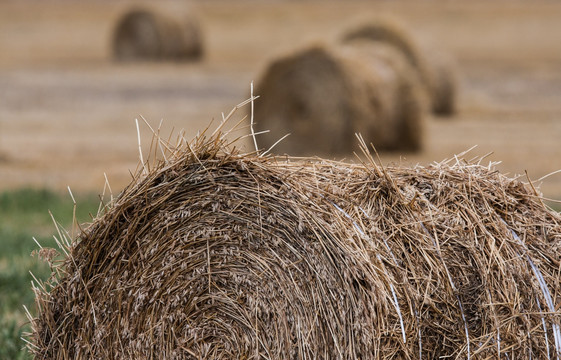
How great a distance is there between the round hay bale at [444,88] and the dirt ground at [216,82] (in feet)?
1.53

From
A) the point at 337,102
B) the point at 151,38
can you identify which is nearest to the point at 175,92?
the point at 151,38

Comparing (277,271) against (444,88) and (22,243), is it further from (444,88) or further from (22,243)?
(444,88)

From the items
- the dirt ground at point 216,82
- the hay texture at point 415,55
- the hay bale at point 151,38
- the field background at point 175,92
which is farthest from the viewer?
the hay bale at point 151,38

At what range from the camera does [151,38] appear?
2741 cm

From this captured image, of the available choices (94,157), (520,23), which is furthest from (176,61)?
(94,157)

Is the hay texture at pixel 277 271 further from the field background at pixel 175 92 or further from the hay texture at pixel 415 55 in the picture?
the hay texture at pixel 415 55

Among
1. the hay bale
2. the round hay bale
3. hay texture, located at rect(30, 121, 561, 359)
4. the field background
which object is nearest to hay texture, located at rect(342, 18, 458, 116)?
the round hay bale

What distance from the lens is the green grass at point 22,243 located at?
18.4 feet

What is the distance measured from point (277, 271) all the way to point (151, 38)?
2412 cm

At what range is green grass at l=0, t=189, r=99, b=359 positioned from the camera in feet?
18.4

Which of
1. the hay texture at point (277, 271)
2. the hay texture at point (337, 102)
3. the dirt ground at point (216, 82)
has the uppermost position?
the hay texture at point (277, 271)

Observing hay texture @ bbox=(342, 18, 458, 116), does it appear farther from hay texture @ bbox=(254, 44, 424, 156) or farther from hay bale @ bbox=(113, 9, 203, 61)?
hay bale @ bbox=(113, 9, 203, 61)

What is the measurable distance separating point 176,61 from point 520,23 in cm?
1344

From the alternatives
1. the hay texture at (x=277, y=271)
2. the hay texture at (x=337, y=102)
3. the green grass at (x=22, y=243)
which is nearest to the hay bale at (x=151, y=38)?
the hay texture at (x=337, y=102)
